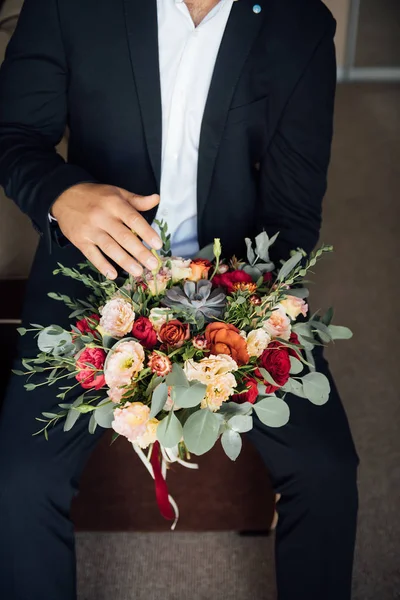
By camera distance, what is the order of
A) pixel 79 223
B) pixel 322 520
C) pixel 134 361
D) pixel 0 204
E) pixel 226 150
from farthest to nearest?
pixel 0 204 < pixel 226 150 < pixel 322 520 < pixel 79 223 < pixel 134 361

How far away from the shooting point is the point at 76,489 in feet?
4.26

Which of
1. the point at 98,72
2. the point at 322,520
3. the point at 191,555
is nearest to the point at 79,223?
the point at 98,72

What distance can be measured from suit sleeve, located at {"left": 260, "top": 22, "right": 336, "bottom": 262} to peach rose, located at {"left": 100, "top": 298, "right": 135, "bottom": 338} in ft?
1.70

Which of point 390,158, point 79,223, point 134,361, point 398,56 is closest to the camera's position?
point 134,361

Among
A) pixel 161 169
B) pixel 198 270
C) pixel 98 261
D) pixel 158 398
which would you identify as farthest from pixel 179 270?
pixel 161 169

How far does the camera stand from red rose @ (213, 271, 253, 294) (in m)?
1.15

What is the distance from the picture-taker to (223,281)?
116 centimetres

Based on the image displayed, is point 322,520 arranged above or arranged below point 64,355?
below

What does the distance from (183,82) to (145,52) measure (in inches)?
4.0

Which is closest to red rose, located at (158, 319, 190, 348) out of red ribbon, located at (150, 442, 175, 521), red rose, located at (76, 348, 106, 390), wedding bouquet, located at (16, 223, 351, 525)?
wedding bouquet, located at (16, 223, 351, 525)

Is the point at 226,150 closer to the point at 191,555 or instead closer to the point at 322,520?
→ the point at 322,520

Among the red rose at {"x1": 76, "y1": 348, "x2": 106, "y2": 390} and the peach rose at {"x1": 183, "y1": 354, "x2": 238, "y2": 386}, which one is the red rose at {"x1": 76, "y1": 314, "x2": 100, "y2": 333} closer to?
the red rose at {"x1": 76, "y1": 348, "x2": 106, "y2": 390}

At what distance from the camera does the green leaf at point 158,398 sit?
1008mm

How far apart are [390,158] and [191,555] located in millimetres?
2101
